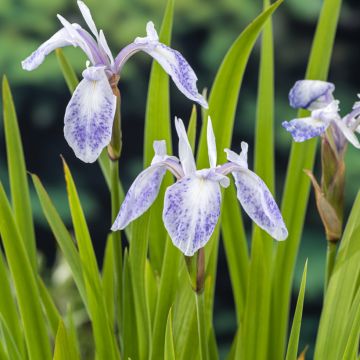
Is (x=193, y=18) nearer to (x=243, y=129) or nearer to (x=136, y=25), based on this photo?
(x=136, y=25)

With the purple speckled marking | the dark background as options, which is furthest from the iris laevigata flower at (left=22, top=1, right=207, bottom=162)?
the dark background

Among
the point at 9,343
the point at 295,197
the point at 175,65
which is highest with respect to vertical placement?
the point at 175,65

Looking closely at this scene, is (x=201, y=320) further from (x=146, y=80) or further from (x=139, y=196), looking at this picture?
(x=146, y=80)

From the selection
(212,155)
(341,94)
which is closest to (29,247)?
(212,155)

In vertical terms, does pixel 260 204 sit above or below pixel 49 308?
above

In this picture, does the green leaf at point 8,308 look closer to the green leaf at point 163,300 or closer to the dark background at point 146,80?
the green leaf at point 163,300

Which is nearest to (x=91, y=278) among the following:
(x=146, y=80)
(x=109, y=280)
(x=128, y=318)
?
(x=128, y=318)

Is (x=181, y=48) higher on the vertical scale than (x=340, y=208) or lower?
higher
